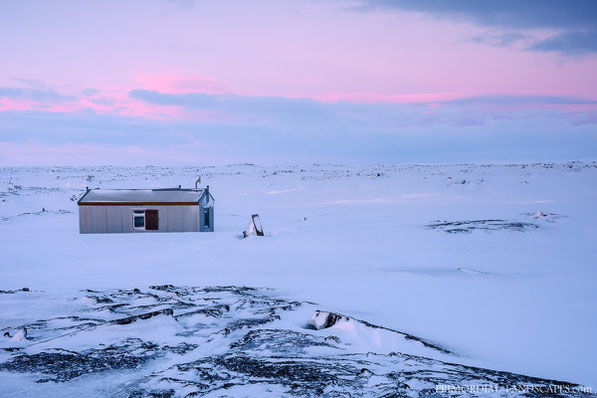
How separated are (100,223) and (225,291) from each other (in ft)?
50.0

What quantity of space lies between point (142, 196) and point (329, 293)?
15.8m

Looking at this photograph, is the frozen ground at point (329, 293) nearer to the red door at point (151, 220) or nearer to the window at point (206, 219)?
the window at point (206, 219)

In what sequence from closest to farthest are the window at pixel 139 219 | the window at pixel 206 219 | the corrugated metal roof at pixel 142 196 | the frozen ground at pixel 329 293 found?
the frozen ground at pixel 329 293, the corrugated metal roof at pixel 142 196, the window at pixel 139 219, the window at pixel 206 219

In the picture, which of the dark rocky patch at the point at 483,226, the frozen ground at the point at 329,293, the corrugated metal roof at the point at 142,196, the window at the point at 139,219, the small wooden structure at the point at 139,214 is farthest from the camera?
the window at the point at 139,219

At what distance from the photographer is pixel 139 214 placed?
80.1ft

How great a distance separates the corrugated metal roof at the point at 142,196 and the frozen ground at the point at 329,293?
2.28 m

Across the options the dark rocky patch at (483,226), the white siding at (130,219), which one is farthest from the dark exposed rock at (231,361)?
the dark rocky patch at (483,226)

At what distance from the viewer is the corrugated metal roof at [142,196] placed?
24312mm

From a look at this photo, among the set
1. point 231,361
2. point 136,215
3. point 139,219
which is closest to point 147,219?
point 139,219

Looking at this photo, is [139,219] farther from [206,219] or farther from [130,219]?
[206,219]

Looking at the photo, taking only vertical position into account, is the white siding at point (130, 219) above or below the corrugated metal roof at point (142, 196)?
below

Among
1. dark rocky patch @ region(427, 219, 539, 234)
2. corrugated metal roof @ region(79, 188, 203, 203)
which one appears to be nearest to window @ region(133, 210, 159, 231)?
corrugated metal roof @ region(79, 188, 203, 203)

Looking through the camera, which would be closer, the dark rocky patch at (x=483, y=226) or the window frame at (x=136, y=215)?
the dark rocky patch at (x=483, y=226)

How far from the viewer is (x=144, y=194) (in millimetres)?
24812
